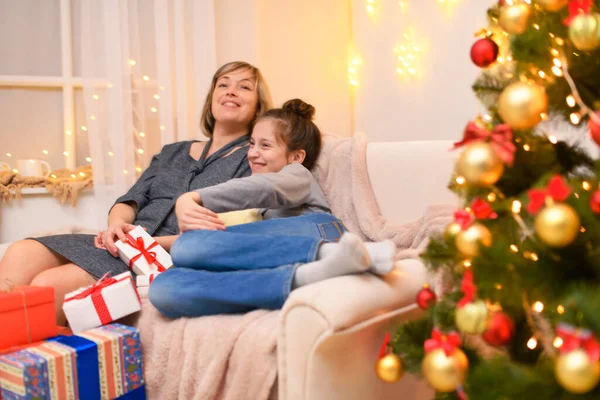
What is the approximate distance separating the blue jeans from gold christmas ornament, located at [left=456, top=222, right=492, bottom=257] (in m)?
0.47

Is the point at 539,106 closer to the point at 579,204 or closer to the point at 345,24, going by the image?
the point at 579,204

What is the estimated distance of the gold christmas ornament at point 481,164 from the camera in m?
0.80

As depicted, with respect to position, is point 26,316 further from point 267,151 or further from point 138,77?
point 138,77

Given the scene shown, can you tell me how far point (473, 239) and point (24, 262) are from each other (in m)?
1.35

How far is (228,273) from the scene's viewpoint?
52.2 inches

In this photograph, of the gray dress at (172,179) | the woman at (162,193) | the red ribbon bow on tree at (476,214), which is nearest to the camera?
the red ribbon bow on tree at (476,214)

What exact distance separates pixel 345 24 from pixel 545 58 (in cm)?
239

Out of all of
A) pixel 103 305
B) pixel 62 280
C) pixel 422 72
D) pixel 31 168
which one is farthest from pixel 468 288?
pixel 31 168

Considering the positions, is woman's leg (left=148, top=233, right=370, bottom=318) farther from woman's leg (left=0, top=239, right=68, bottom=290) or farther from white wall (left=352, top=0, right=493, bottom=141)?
white wall (left=352, top=0, right=493, bottom=141)

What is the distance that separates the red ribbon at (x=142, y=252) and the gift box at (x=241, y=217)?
0.23m

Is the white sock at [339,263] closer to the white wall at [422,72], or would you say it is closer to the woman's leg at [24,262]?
the woman's leg at [24,262]

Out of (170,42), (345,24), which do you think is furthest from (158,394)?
(345,24)

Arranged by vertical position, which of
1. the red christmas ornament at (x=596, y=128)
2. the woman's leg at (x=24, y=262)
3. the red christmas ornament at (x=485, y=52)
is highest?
the red christmas ornament at (x=485, y=52)

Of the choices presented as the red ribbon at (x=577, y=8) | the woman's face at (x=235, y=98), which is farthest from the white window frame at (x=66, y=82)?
the red ribbon at (x=577, y=8)
